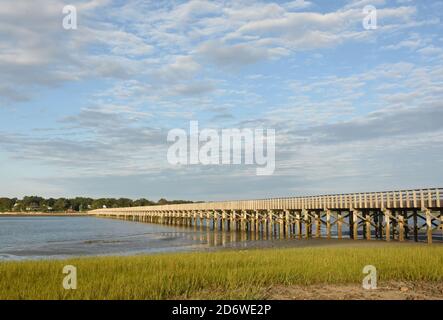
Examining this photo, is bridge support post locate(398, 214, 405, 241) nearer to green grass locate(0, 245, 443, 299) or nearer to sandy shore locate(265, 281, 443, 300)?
green grass locate(0, 245, 443, 299)

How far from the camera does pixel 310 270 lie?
15.0 m

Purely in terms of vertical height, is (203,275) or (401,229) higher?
(401,229)

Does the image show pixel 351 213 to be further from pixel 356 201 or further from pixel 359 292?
pixel 359 292

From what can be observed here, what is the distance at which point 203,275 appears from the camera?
13797mm

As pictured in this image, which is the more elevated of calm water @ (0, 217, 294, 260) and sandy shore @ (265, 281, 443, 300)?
sandy shore @ (265, 281, 443, 300)

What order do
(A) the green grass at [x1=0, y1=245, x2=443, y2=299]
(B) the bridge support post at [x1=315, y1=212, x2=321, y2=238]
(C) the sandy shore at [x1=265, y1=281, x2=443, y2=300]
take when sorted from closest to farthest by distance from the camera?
(A) the green grass at [x1=0, y1=245, x2=443, y2=299]
(C) the sandy shore at [x1=265, y1=281, x2=443, y2=300]
(B) the bridge support post at [x1=315, y1=212, x2=321, y2=238]

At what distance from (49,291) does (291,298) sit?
5871mm

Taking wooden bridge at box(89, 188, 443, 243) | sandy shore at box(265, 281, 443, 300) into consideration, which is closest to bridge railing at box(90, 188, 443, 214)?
wooden bridge at box(89, 188, 443, 243)

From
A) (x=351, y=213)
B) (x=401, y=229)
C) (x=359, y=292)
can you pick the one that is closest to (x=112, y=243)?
(x=351, y=213)

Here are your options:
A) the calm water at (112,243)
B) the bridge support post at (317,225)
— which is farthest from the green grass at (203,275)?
the bridge support post at (317,225)

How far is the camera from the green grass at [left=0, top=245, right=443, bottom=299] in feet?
36.8
